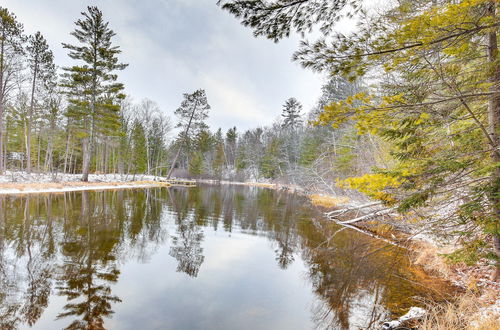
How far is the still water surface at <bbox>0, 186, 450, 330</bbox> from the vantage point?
141 inches

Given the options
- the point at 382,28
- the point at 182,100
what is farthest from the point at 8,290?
the point at 182,100

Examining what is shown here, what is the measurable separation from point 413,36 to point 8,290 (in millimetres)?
6835

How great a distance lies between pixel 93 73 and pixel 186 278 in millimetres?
21179

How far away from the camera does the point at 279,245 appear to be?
7.98 m

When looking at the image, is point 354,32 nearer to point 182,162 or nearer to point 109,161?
point 109,161

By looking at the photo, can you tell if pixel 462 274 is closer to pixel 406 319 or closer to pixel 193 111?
pixel 406 319

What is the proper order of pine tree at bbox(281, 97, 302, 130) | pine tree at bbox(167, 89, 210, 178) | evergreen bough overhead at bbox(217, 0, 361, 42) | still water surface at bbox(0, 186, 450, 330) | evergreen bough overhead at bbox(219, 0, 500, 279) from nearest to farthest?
1. evergreen bough overhead at bbox(219, 0, 500, 279)
2. evergreen bough overhead at bbox(217, 0, 361, 42)
3. still water surface at bbox(0, 186, 450, 330)
4. pine tree at bbox(167, 89, 210, 178)
5. pine tree at bbox(281, 97, 302, 130)

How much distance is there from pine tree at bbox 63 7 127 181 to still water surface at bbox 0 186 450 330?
13.0 meters

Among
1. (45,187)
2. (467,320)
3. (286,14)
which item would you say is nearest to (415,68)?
(286,14)

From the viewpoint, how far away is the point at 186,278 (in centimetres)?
503

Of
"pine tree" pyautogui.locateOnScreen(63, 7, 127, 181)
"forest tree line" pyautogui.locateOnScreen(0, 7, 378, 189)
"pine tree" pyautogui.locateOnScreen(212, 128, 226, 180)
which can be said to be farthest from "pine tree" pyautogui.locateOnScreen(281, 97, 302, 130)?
"pine tree" pyautogui.locateOnScreen(63, 7, 127, 181)

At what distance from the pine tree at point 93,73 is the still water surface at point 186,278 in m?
13.0

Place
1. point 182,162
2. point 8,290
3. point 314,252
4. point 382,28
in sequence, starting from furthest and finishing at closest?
point 182,162, point 314,252, point 8,290, point 382,28

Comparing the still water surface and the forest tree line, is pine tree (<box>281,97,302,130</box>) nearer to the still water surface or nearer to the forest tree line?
the forest tree line
